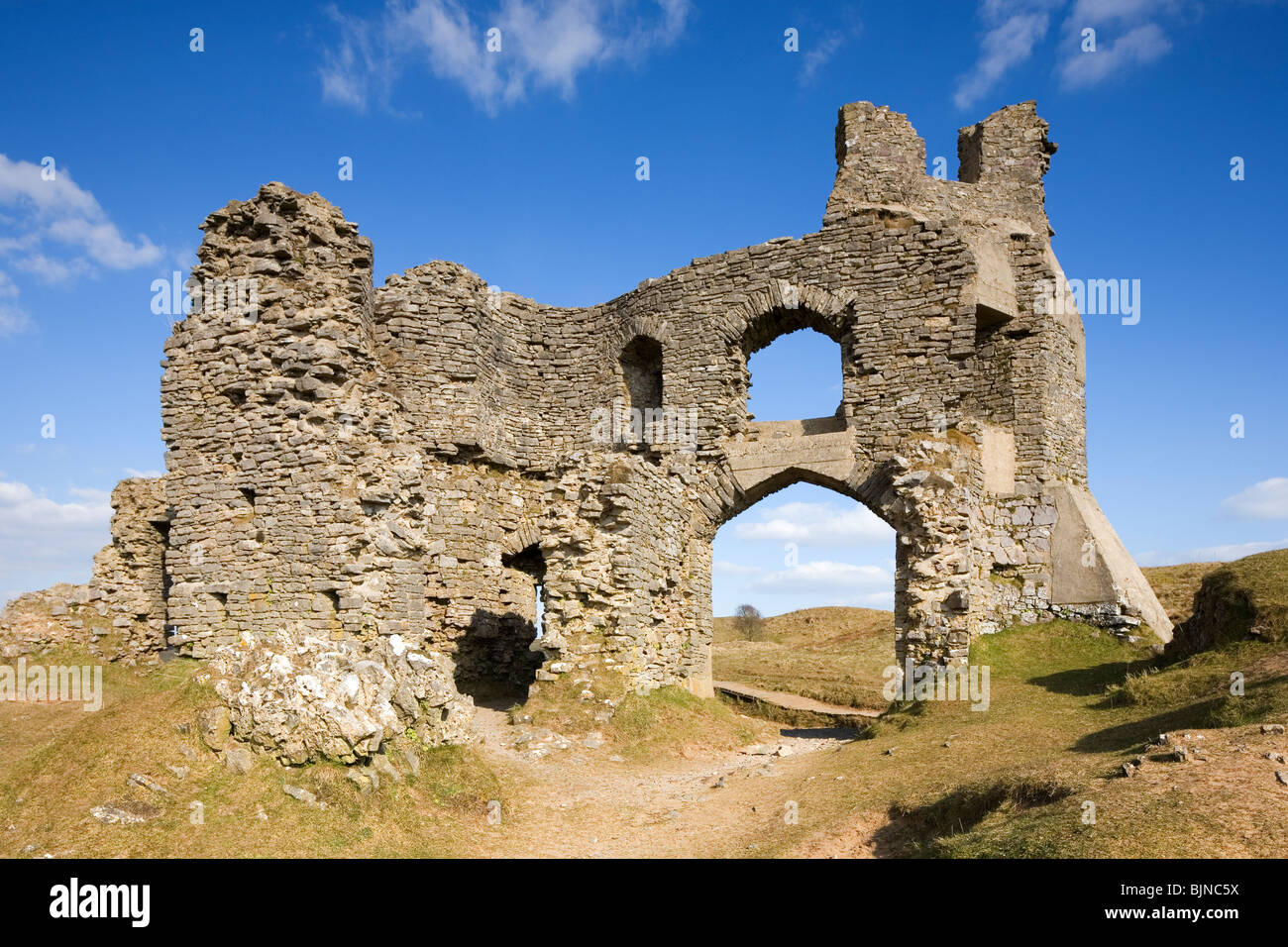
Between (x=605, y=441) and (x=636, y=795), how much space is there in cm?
923

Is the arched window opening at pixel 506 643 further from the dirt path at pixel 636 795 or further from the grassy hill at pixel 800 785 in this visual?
the grassy hill at pixel 800 785

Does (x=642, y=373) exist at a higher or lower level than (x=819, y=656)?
higher

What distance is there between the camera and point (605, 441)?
17969mm

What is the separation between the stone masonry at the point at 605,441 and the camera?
13211mm

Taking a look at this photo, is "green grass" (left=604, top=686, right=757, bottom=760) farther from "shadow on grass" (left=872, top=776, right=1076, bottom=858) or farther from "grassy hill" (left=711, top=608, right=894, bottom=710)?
"grassy hill" (left=711, top=608, right=894, bottom=710)

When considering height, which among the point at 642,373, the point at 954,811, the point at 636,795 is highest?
the point at 642,373

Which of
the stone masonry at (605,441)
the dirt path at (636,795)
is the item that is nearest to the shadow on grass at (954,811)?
the dirt path at (636,795)

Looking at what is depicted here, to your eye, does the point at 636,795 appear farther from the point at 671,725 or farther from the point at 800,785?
the point at 671,725

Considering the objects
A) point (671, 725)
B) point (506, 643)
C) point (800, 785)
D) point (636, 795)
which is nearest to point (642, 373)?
point (506, 643)

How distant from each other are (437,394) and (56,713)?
7.83 m

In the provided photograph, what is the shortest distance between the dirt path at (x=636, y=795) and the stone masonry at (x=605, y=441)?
134cm

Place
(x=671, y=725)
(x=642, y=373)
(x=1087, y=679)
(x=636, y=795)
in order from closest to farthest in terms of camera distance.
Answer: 1. (x=636, y=795)
2. (x=1087, y=679)
3. (x=671, y=725)
4. (x=642, y=373)

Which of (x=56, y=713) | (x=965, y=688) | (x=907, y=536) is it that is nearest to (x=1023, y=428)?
(x=907, y=536)

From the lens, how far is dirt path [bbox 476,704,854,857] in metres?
7.85
